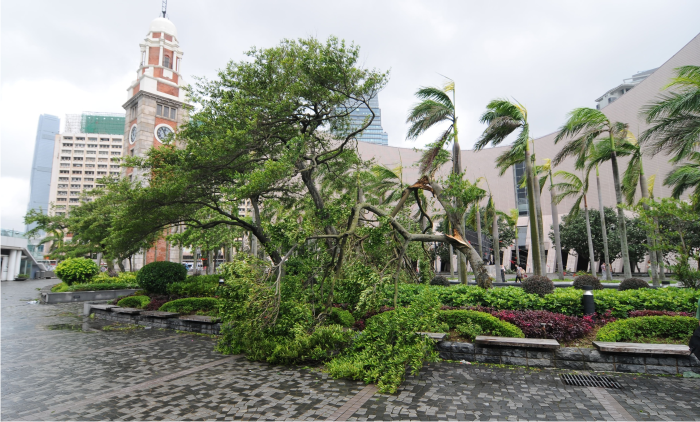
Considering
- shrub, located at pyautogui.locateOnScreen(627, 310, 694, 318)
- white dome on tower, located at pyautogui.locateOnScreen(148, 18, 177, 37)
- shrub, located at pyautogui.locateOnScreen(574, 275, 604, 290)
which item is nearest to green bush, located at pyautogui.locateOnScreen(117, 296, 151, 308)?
shrub, located at pyautogui.locateOnScreen(627, 310, 694, 318)

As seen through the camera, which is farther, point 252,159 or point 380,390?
point 252,159

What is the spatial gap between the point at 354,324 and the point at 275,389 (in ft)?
11.7

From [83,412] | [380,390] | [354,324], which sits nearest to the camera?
[83,412]

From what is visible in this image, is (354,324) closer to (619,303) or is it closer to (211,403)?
(211,403)

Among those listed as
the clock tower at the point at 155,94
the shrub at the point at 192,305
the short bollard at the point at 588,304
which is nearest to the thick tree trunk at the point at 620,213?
the short bollard at the point at 588,304

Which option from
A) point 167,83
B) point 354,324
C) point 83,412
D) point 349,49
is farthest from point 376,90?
Result: point 167,83

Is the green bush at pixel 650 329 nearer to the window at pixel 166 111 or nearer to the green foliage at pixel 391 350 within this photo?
the green foliage at pixel 391 350

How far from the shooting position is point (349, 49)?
10586mm

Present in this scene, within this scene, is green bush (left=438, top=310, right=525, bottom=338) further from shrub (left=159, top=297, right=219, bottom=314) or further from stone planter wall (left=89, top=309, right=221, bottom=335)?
shrub (left=159, top=297, right=219, bottom=314)

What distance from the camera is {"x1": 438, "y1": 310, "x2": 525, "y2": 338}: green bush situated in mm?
7293

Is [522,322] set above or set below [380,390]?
above

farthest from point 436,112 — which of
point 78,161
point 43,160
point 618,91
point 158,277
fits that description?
point 43,160

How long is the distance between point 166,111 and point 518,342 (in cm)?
4316

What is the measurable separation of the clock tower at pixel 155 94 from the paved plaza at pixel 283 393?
35.2m
